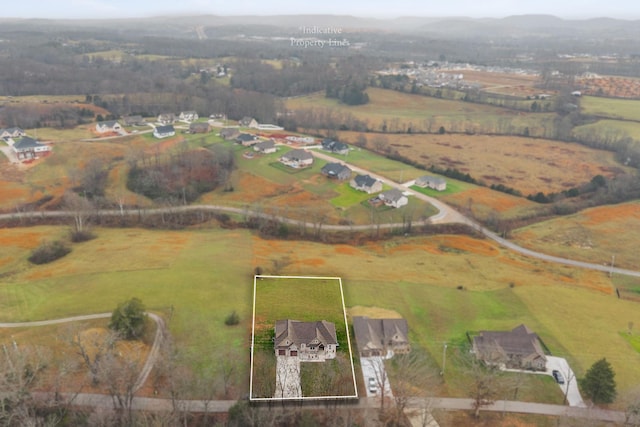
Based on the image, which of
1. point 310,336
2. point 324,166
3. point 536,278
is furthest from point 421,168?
point 310,336

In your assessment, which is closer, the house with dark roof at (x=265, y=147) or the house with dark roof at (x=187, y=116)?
the house with dark roof at (x=265, y=147)

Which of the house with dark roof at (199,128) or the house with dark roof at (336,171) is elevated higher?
the house with dark roof at (199,128)

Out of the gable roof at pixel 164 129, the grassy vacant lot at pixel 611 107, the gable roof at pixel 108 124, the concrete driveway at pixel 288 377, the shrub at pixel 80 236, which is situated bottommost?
the shrub at pixel 80 236

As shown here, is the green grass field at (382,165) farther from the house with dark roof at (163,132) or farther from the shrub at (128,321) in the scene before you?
the shrub at (128,321)

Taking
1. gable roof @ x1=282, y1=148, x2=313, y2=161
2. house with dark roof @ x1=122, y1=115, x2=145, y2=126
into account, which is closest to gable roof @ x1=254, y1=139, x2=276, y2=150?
gable roof @ x1=282, y1=148, x2=313, y2=161

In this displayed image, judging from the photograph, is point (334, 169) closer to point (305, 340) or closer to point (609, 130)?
point (305, 340)

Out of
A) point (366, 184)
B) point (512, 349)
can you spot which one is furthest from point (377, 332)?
point (366, 184)

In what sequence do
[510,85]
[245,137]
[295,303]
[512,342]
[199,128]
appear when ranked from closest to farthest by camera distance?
[295,303], [512,342], [245,137], [199,128], [510,85]

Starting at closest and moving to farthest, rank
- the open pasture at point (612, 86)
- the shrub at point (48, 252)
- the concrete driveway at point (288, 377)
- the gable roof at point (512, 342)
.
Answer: the concrete driveway at point (288, 377) → the gable roof at point (512, 342) → the shrub at point (48, 252) → the open pasture at point (612, 86)

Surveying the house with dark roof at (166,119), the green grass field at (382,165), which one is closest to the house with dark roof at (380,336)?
the green grass field at (382,165)
